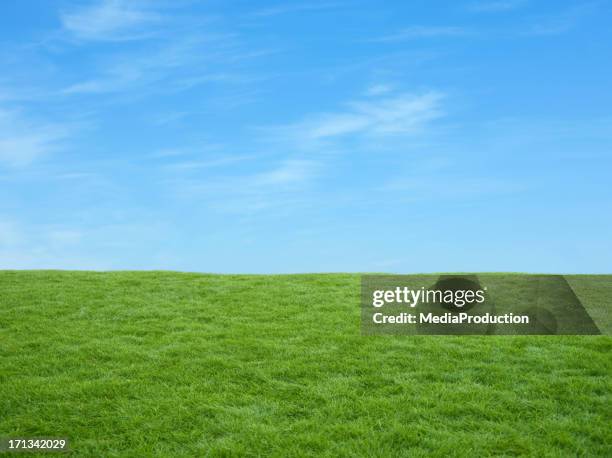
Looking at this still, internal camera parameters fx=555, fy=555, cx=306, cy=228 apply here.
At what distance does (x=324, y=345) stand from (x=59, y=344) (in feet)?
17.5

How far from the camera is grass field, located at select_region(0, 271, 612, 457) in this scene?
7074 mm

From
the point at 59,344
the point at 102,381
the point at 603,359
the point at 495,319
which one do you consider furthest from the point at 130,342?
the point at 603,359

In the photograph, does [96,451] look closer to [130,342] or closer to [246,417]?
[246,417]

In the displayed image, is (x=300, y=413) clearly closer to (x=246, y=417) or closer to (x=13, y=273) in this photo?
(x=246, y=417)

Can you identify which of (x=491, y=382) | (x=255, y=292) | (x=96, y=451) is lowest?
(x=96, y=451)

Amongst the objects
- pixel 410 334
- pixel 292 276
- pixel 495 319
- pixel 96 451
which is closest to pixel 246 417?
pixel 96 451

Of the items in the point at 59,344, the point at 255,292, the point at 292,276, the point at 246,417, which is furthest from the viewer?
the point at 292,276

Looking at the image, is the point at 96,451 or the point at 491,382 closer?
the point at 96,451

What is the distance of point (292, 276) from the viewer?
1788 centimetres

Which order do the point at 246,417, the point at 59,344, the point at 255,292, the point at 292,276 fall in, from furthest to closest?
the point at 292,276 → the point at 255,292 → the point at 59,344 → the point at 246,417

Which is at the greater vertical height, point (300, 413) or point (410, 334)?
point (410, 334)

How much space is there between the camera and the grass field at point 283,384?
707 centimetres

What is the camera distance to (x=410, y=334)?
11648 mm

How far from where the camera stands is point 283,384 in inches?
345
